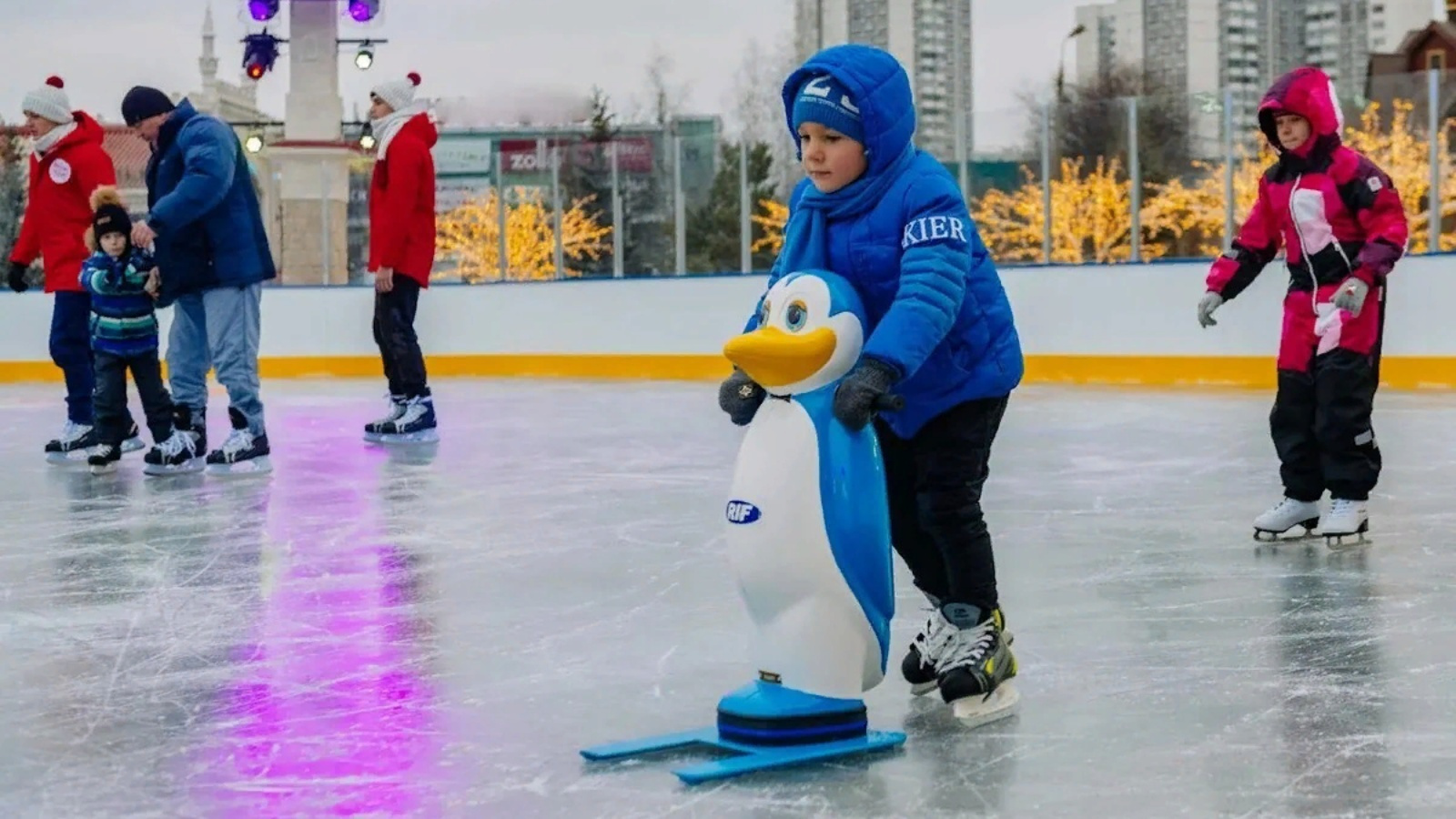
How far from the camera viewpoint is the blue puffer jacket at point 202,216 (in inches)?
271

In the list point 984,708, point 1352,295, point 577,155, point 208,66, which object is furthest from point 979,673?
point 208,66

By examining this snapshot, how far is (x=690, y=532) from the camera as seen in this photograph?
18.3 ft

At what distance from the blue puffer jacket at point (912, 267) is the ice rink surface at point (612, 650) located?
1.87 ft

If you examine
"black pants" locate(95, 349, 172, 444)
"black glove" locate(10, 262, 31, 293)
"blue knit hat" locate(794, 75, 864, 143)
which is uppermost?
"blue knit hat" locate(794, 75, 864, 143)

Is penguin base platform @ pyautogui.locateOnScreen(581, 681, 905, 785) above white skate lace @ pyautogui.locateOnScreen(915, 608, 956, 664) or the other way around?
the other way around

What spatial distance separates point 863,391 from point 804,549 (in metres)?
0.25

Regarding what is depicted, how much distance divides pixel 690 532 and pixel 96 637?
6.36 ft

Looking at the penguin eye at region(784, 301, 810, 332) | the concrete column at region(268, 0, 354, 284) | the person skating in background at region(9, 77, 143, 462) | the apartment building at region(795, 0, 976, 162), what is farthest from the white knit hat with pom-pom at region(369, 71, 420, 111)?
the apartment building at region(795, 0, 976, 162)

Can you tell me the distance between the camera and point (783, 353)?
2.86 m

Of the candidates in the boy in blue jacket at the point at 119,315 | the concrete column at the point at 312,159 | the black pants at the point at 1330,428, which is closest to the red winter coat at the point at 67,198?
the boy in blue jacket at the point at 119,315

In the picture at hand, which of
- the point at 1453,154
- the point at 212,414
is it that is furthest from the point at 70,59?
the point at 1453,154

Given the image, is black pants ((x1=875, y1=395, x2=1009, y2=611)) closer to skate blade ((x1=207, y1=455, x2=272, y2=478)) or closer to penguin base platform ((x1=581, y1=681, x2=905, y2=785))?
penguin base platform ((x1=581, y1=681, x2=905, y2=785))

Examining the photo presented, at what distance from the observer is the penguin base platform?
2.88 m

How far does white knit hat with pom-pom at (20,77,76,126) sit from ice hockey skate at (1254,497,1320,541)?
16.6 feet
